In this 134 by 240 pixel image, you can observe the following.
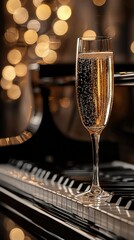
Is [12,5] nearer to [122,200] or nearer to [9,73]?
[9,73]

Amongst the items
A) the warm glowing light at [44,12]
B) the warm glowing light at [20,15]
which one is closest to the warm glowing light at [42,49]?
the warm glowing light at [44,12]

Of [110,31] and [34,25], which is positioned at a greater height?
[34,25]

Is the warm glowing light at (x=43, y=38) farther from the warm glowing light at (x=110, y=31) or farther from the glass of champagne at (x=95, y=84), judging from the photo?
the glass of champagne at (x=95, y=84)

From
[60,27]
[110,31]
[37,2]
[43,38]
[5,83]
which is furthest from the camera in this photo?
[5,83]

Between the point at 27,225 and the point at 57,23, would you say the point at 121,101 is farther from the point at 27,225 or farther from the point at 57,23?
the point at 57,23

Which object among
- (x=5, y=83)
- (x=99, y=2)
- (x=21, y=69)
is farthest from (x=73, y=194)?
(x=5, y=83)

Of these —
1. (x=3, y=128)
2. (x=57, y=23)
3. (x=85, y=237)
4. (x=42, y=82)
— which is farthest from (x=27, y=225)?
(x=3, y=128)

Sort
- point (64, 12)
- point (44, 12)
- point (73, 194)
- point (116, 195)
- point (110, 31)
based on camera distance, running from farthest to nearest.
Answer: point (44, 12) < point (64, 12) < point (110, 31) < point (73, 194) < point (116, 195)
